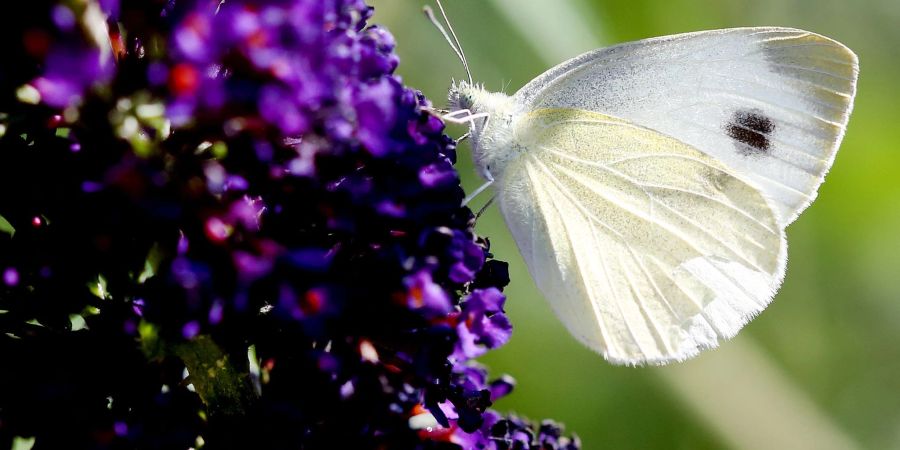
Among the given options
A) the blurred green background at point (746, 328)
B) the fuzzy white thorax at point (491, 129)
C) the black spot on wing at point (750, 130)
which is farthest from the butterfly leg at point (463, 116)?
the blurred green background at point (746, 328)

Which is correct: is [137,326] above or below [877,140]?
below

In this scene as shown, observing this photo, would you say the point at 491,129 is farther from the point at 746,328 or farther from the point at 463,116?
the point at 746,328

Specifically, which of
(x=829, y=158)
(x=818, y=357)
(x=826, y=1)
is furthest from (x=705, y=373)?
(x=826, y=1)

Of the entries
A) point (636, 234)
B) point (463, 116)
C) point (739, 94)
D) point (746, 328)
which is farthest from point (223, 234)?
Result: point (746, 328)

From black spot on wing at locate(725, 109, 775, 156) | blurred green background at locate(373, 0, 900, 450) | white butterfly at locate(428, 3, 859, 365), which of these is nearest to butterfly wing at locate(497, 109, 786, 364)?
white butterfly at locate(428, 3, 859, 365)

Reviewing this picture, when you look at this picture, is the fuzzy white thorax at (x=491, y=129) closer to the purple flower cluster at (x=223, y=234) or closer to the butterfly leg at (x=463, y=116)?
the butterfly leg at (x=463, y=116)

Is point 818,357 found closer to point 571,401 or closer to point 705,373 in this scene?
point 705,373
